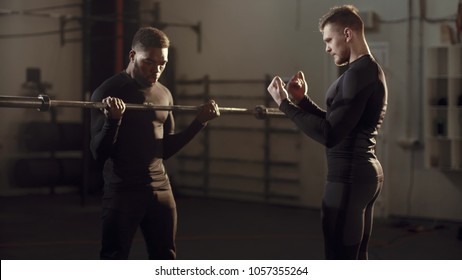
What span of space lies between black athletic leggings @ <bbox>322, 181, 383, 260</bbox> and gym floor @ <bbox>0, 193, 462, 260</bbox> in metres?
2.67

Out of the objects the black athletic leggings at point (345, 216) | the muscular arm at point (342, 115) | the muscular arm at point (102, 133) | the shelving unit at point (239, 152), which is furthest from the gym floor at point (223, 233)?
the muscular arm at point (342, 115)

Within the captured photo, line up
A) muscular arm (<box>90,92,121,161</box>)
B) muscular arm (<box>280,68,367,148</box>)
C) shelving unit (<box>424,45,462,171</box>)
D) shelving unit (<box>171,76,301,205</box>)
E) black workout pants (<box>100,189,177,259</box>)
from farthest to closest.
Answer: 1. shelving unit (<box>171,76,301,205</box>)
2. shelving unit (<box>424,45,462,171</box>)
3. black workout pants (<box>100,189,177,259</box>)
4. muscular arm (<box>90,92,121,161</box>)
5. muscular arm (<box>280,68,367,148</box>)

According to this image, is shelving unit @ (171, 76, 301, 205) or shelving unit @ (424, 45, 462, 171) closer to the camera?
shelving unit @ (424, 45, 462, 171)

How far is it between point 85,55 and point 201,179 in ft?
6.90

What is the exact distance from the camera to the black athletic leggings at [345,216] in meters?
2.42

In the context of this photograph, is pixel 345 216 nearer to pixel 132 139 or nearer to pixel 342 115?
pixel 342 115

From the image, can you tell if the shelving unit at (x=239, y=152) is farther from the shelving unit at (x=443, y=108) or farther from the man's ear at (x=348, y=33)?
the man's ear at (x=348, y=33)

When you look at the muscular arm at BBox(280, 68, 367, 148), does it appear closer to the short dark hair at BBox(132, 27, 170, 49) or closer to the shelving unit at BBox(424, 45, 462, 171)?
the short dark hair at BBox(132, 27, 170, 49)

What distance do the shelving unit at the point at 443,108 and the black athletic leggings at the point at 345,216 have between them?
4.21 meters

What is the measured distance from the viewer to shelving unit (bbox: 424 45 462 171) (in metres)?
6.38

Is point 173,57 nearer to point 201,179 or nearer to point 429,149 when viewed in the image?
point 201,179

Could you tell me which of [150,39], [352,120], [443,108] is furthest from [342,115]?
[443,108]

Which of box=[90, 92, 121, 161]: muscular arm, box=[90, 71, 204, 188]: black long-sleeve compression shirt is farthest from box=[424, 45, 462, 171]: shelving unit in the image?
box=[90, 92, 121, 161]: muscular arm

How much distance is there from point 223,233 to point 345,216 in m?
3.75
